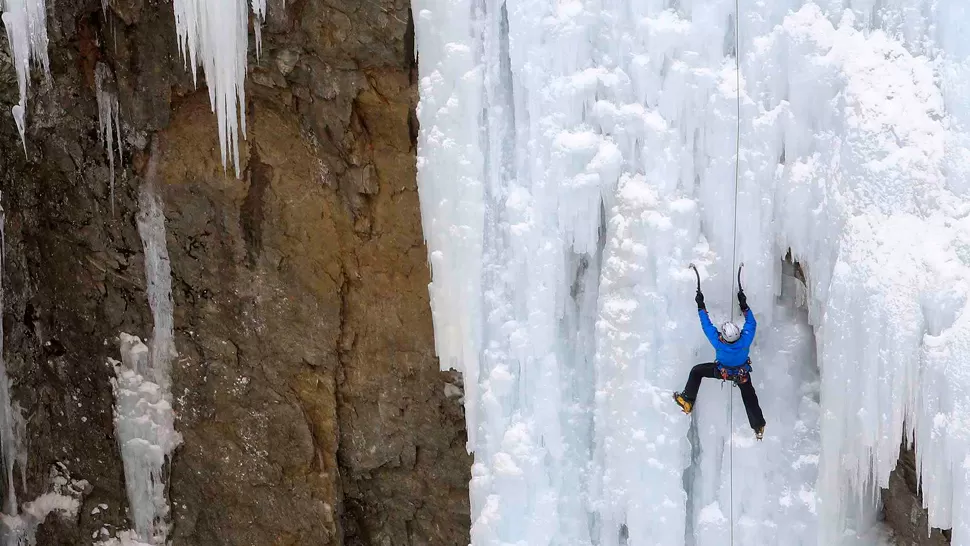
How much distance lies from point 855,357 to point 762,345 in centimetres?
45

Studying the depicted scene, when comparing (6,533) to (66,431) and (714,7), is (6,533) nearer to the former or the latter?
(66,431)

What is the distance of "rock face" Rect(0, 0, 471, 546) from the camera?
5168 mm

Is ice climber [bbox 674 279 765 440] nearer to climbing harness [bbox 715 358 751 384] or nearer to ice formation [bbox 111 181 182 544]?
climbing harness [bbox 715 358 751 384]

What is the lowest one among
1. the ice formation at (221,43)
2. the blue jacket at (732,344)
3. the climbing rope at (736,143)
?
the blue jacket at (732,344)

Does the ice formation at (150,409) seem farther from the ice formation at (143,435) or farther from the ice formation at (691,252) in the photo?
the ice formation at (691,252)

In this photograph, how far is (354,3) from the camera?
4.80m

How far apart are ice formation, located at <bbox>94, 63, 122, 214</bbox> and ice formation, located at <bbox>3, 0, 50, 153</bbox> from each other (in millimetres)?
302

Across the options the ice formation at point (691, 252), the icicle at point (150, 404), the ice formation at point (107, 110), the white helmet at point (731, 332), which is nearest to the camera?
the ice formation at point (691, 252)

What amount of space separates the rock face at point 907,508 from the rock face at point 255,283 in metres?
2.33

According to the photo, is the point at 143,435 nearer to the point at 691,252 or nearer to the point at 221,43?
the point at 221,43

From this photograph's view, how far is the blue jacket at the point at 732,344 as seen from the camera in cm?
421

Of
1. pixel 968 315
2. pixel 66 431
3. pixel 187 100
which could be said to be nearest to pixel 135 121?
pixel 187 100

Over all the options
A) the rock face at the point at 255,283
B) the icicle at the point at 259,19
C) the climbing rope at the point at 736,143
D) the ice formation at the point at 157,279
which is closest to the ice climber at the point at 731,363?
the climbing rope at the point at 736,143

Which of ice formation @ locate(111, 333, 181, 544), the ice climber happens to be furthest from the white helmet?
ice formation @ locate(111, 333, 181, 544)
